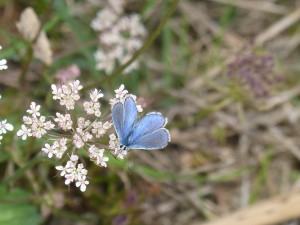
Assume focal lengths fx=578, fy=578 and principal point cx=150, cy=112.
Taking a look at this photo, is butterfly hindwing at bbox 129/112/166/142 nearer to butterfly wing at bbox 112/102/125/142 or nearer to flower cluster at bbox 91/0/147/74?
butterfly wing at bbox 112/102/125/142

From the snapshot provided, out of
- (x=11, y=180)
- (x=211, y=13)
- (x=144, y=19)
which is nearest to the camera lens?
(x=11, y=180)

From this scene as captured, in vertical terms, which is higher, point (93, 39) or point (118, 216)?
point (93, 39)

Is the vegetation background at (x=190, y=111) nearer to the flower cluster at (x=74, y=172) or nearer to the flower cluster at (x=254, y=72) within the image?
the flower cluster at (x=254, y=72)

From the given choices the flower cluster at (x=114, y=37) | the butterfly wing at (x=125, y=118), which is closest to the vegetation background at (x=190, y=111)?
the flower cluster at (x=114, y=37)

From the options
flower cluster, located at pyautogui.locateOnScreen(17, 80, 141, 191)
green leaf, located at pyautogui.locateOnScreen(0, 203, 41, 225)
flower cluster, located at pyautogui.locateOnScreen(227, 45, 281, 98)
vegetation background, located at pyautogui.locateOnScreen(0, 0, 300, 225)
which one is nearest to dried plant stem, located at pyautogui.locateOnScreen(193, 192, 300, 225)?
vegetation background, located at pyautogui.locateOnScreen(0, 0, 300, 225)

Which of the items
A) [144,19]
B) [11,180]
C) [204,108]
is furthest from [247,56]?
[11,180]

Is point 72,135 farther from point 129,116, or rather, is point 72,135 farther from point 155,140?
point 155,140

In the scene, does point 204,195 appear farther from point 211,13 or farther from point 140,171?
point 211,13
